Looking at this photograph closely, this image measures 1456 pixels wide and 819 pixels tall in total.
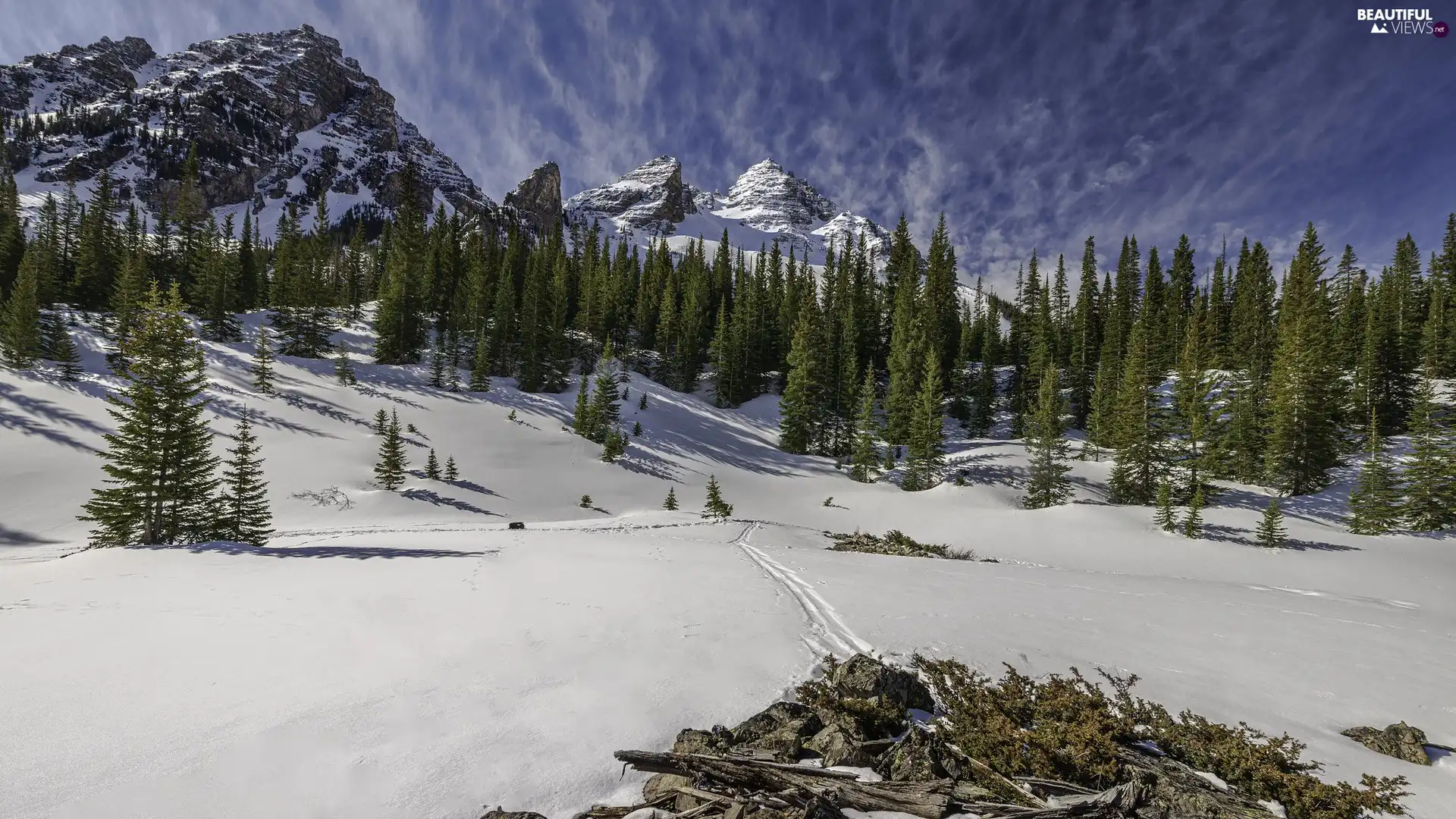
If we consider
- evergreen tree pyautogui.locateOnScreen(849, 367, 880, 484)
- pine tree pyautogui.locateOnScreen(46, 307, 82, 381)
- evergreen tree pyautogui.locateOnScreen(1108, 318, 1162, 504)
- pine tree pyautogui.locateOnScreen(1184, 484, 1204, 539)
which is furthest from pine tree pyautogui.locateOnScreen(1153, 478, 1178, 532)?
pine tree pyautogui.locateOnScreen(46, 307, 82, 381)

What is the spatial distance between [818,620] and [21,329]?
5407 centimetres

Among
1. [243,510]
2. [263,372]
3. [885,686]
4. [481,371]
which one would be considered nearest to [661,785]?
[885,686]

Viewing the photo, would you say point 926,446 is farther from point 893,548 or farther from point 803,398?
point 893,548

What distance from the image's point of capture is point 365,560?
1158 cm

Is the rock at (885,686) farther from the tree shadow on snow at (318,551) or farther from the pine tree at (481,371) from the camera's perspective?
the pine tree at (481,371)

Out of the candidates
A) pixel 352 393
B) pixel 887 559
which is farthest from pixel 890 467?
pixel 352 393

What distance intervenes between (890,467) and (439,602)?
36.2m

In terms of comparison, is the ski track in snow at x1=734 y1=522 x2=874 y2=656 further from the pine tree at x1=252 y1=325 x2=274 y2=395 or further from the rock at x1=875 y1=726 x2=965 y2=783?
the pine tree at x1=252 y1=325 x2=274 y2=395

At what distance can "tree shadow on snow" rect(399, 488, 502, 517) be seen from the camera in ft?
87.6

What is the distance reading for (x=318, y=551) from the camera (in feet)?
42.5

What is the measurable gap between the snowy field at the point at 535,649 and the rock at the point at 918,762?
137 centimetres

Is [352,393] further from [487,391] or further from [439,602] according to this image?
[439,602]

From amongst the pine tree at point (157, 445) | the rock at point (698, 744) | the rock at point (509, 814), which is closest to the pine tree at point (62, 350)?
the pine tree at point (157, 445)

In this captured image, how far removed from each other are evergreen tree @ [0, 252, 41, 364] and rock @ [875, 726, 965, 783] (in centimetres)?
5506
